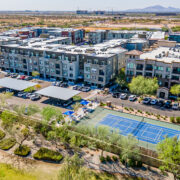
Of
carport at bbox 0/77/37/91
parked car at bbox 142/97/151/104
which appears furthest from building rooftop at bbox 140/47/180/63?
carport at bbox 0/77/37/91

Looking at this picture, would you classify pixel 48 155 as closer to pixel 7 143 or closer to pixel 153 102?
pixel 7 143

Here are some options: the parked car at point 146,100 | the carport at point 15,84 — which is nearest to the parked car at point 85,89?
the carport at point 15,84

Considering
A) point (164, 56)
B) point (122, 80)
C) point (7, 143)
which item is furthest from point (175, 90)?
point (7, 143)

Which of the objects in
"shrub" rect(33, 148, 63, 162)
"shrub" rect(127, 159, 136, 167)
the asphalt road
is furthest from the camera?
the asphalt road

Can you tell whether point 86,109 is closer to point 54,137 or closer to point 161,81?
point 54,137

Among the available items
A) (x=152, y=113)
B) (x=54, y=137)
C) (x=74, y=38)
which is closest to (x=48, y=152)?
(x=54, y=137)

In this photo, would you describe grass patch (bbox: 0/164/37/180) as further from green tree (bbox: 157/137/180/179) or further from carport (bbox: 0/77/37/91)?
carport (bbox: 0/77/37/91)
